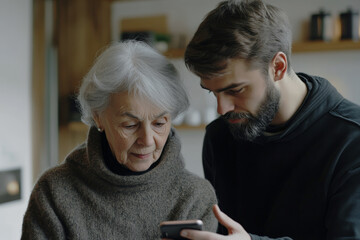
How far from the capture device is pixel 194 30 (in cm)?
425

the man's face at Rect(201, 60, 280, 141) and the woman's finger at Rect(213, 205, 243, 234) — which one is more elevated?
the man's face at Rect(201, 60, 280, 141)

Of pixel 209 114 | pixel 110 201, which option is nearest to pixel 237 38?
pixel 110 201

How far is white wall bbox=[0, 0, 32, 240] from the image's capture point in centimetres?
364

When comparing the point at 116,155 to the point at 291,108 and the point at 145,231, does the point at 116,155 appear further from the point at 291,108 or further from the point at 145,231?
the point at 291,108

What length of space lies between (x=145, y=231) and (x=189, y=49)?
0.65 meters

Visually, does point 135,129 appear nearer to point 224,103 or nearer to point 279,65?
point 224,103

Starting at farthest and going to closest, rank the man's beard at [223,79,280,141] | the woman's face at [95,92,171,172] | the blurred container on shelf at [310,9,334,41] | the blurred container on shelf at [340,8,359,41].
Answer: the blurred container on shelf at [310,9,334,41], the blurred container on shelf at [340,8,359,41], the man's beard at [223,79,280,141], the woman's face at [95,92,171,172]

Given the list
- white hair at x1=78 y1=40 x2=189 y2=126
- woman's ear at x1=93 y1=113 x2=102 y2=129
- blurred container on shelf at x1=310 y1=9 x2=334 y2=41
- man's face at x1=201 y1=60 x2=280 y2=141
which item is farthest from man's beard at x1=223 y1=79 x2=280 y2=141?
blurred container on shelf at x1=310 y1=9 x2=334 y2=41

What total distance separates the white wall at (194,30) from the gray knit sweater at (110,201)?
234 centimetres

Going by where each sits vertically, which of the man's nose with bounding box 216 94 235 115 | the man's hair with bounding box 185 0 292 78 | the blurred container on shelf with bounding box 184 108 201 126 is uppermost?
the man's hair with bounding box 185 0 292 78

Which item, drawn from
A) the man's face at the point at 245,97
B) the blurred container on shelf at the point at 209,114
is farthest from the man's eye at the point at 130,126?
the blurred container on shelf at the point at 209,114

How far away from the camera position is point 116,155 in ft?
5.02

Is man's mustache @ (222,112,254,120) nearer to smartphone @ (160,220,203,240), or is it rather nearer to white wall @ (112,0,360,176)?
smartphone @ (160,220,203,240)

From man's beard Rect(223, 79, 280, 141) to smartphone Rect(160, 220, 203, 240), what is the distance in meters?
0.48
